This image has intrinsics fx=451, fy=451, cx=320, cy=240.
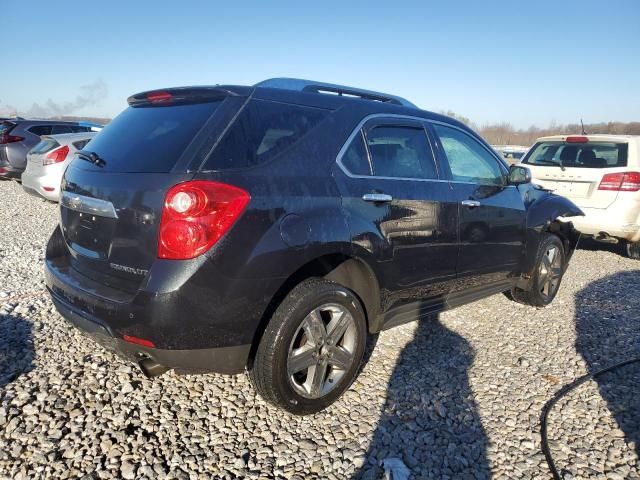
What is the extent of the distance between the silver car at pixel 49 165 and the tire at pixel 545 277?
270 inches

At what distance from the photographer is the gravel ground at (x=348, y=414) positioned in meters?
2.21

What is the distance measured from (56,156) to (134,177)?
660cm

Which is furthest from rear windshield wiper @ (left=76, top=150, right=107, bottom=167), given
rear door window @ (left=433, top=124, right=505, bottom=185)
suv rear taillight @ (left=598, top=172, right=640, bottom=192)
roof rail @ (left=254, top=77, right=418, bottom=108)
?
suv rear taillight @ (left=598, top=172, right=640, bottom=192)

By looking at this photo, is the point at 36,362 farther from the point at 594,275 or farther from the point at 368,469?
the point at 594,275

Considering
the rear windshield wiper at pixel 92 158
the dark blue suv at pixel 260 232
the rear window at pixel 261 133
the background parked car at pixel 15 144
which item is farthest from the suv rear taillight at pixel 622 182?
the background parked car at pixel 15 144

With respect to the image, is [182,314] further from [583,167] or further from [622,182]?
[583,167]

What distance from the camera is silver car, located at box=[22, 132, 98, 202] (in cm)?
745

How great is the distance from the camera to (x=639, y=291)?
17.0 ft

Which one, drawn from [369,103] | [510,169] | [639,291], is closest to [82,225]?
[369,103]

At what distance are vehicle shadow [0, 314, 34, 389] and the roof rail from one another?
2.32 meters

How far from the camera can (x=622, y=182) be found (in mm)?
5906

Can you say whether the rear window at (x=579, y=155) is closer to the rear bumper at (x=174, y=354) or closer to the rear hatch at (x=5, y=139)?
the rear bumper at (x=174, y=354)

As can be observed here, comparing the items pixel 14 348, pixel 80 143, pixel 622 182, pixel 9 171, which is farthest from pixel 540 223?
pixel 9 171

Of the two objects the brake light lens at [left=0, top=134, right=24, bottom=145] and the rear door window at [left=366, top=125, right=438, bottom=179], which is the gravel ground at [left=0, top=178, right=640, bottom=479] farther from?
the brake light lens at [left=0, top=134, right=24, bottom=145]
